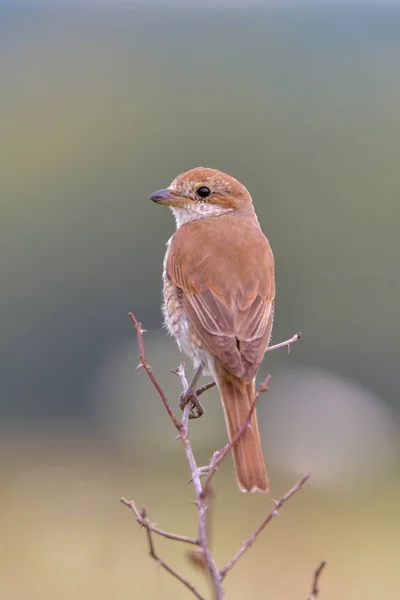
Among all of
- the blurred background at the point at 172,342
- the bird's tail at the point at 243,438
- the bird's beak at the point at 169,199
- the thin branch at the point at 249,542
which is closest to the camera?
the thin branch at the point at 249,542

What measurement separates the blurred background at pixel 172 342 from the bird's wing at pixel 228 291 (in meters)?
5.75

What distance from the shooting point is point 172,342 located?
1505 centimetres

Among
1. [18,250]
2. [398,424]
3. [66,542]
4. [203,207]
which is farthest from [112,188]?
[203,207]

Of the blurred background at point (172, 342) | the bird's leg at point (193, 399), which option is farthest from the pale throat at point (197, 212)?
the blurred background at point (172, 342)

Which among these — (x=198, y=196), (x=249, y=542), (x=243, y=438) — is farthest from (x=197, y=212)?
(x=249, y=542)

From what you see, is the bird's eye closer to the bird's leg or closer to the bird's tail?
the bird's leg

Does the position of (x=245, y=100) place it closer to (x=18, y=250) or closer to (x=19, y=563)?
(x=18, y=250)

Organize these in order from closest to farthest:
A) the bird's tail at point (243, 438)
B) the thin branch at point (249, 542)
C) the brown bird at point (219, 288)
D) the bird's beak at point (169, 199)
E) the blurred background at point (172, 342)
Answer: the thin branch at point (249, 542) < the bird's tail at point (243, 438) < the brown bird at point (219, 288) < the bird's beak at point (169, 199) < the blurred background at point (172, 342)

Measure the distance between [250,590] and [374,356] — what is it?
1108 cm

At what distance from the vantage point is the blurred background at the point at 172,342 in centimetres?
1291

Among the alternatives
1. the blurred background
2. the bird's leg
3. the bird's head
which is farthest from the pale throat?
the blurred background

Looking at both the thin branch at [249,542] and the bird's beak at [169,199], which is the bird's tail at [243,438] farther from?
the bird's beak at [169,199]

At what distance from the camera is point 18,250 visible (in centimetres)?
2417

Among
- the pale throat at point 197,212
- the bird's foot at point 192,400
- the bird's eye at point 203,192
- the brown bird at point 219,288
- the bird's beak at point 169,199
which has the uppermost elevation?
the bird's eye at point 203,192
